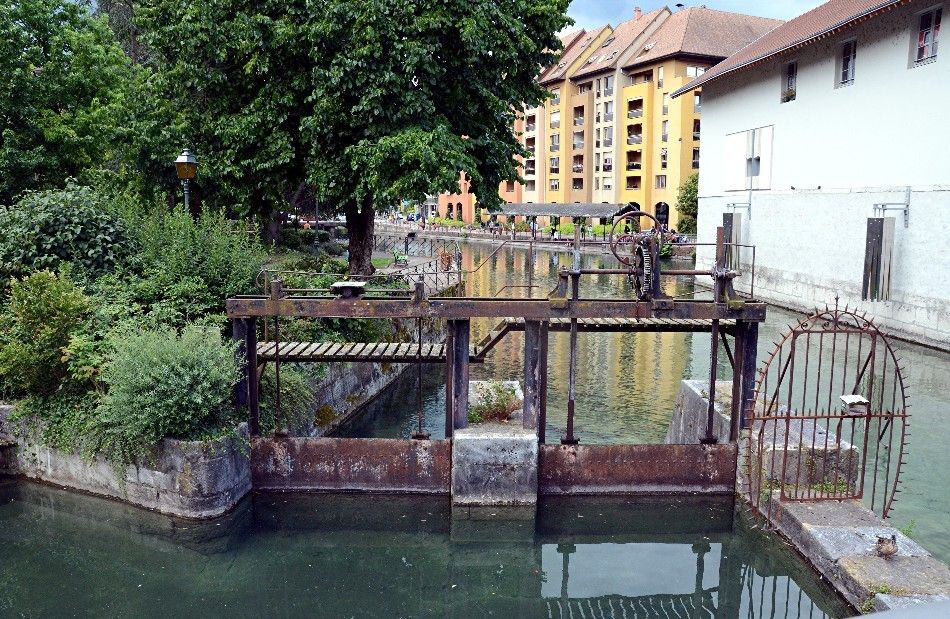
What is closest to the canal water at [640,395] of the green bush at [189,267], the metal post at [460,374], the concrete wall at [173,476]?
the metal post at [460,374]

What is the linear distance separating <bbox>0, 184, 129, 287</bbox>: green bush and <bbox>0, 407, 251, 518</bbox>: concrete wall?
3.82 metres

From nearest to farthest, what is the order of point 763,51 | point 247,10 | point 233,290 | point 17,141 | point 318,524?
point 318,524, point 233,290, point 247,10, point 17,141, point 763,51

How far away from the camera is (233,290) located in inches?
642

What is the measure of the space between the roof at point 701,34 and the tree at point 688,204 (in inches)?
382

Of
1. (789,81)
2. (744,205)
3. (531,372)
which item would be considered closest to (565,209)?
(744,205)

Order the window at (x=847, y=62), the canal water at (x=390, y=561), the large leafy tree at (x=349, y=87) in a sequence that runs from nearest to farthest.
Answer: the canal water at (x=390, y=561) → the large leafy tree at (x=349, y=87) → the window at (x=847, y=62)

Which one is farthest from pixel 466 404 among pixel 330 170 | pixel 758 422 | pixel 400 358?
pixel 330 170

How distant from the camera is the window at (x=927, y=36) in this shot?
25109 mm

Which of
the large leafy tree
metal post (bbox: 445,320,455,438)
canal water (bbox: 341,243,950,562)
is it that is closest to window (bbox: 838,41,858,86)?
canal water (bbox: 341,243,950,562)

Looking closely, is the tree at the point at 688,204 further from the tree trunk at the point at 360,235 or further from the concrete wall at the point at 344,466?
the concrete wall at the point at 344,466

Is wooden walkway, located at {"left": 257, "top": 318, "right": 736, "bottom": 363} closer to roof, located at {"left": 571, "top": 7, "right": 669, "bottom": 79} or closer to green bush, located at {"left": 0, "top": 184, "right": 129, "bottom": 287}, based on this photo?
green bush, located at {"left": 0, "top": 184, "right": 129, "bottom": 287}

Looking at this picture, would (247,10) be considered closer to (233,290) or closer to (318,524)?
(233,290)

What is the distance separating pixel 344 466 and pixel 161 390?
3306 millimetres

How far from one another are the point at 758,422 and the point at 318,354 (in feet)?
25.2
